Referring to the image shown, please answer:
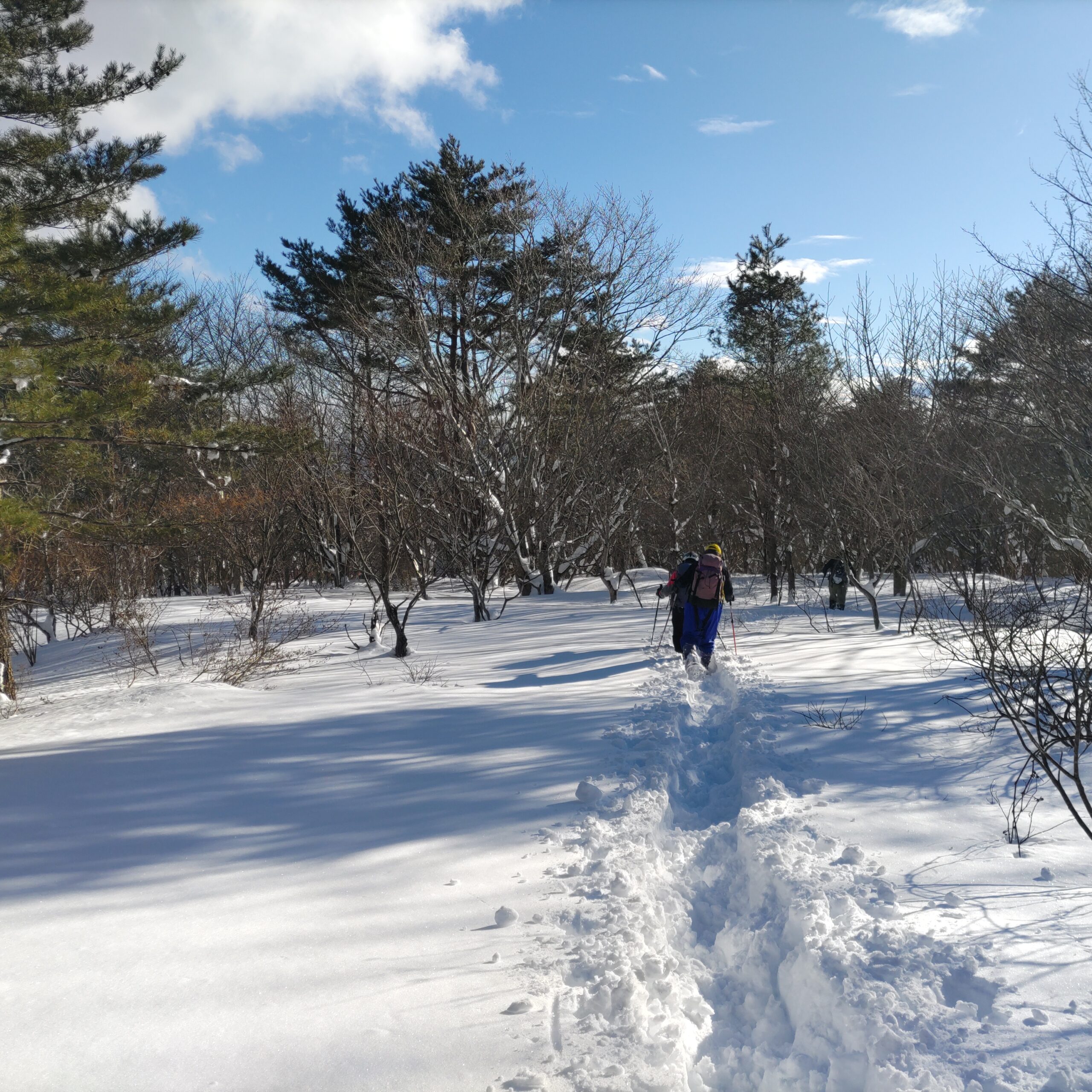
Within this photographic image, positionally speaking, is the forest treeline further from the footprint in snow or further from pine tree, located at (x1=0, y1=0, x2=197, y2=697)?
the footprint in snow

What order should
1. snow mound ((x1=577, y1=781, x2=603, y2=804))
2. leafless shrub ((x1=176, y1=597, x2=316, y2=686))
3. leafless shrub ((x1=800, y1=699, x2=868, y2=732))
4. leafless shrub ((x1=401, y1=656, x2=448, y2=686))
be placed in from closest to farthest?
snow mound ((x1=577, y1=781, x2=603, y2=804)) < leafless shrub ((x1=800, y1=699, x2=868, y2=732)) < leafless shrub ((x1=401, y1=656, x2=448, y2=686)) < leafless shrub ((x1=176, y1=597, x2=316, y2=686))

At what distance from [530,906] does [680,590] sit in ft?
21.9

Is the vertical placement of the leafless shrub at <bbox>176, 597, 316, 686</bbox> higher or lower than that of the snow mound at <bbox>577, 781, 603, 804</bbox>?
higher

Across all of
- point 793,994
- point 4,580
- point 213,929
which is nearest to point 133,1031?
point 213,929

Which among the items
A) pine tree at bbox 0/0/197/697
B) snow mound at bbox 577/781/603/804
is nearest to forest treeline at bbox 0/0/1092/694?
pine tree at bbox 0/0/197/697

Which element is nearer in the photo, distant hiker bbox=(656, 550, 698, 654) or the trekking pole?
distant hiker bbox=(656, 550, 698, 654)

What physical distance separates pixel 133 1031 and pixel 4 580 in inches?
500

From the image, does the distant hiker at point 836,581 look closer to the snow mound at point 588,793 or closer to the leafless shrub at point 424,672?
the leafless shrub at point 424,672

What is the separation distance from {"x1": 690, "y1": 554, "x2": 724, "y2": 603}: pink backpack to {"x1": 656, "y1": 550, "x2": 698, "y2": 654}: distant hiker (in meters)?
0.10

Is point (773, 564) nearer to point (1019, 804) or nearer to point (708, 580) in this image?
point (708, 580)

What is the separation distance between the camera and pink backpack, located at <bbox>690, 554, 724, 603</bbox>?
964 centimetres

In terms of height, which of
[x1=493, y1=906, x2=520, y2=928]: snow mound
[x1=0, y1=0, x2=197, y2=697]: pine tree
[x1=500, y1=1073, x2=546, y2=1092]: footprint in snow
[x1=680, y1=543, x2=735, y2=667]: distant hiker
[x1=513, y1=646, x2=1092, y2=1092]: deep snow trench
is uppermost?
Result: [x1=0, y1=0, x2=197, y2=697]: pine tree

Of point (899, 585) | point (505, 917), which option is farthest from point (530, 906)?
point (899, 585)

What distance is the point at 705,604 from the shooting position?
31.9 ft
